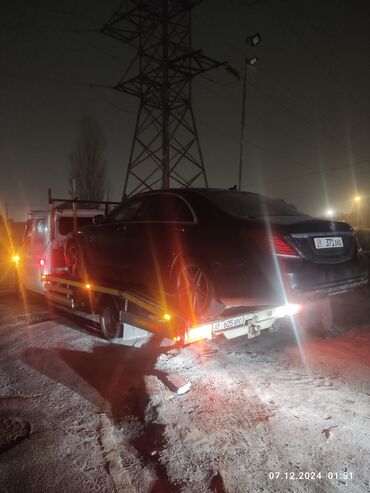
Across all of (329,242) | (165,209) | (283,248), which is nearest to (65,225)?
(165,209)

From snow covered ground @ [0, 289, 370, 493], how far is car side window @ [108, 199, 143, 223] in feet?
6.50

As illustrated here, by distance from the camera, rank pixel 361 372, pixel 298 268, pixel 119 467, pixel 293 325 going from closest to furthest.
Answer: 1. pixel 119 467
2. pixel 298 268
3. pixel 361 372
4. pixel 293 325

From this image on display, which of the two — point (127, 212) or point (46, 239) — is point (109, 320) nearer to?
point (127, 212)

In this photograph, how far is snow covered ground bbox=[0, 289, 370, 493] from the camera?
2.87 m

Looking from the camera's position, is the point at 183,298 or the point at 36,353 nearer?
the point at 183,298

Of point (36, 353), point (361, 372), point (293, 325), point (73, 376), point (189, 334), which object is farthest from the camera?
point (293, 325)


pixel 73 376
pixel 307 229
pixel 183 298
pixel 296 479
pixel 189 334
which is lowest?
pixel 296 479

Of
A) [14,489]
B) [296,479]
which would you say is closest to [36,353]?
[14,489]

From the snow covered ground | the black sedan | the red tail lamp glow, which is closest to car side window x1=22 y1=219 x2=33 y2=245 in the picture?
the snow covered ground

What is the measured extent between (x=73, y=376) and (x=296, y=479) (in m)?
3.06

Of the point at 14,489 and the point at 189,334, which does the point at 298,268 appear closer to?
the point at 189,334

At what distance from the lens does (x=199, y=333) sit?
4184 millimetres

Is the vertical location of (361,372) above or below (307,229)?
below

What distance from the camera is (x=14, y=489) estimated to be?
2.80 metres
